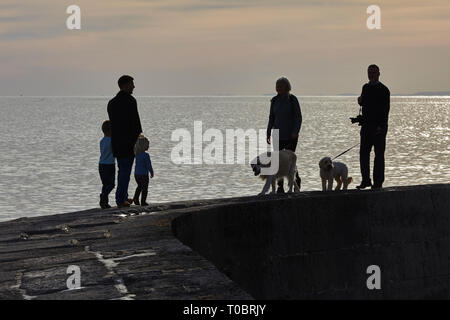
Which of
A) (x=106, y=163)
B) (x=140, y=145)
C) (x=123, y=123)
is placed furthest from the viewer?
(x=106, y=163)

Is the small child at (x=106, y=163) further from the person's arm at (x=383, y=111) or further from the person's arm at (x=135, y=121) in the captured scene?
the person's arm at (x=383, y=111)

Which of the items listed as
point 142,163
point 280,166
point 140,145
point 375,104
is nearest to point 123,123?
point 140,145

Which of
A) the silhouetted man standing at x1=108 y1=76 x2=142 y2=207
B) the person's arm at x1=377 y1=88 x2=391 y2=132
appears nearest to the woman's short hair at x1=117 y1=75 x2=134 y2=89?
the silhouetted man standing at x1=108 y1=76 x2=142 y2=207

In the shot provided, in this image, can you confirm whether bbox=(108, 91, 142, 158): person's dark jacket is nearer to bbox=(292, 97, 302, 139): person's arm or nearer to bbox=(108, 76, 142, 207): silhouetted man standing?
bbox=(108, 76, 142, 207): silhouetted man standing

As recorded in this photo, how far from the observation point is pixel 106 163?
528 inches

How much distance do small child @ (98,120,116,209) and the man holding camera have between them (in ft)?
13.6

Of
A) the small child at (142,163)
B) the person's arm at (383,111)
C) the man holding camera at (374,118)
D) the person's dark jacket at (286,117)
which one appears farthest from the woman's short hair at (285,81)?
the small child at (142,163)

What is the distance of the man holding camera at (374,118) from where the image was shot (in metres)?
13.7

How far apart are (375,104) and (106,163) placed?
452 cm

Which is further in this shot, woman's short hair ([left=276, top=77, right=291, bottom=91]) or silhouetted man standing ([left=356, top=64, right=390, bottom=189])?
silhouetted man standing ([left=356, top=64, right=390, bottom=189])

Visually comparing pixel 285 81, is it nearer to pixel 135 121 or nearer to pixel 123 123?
pixel 135 121

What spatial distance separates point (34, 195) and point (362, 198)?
24.2 m

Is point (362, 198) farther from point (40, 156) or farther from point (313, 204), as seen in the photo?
point (40, 156)

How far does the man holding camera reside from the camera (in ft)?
45.1
